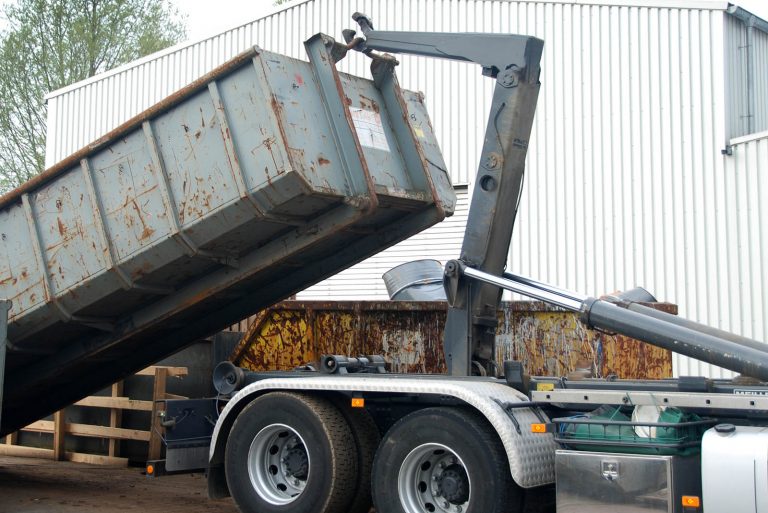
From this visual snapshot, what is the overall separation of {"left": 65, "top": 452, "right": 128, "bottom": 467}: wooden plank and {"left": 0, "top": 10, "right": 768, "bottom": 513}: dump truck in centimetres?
278

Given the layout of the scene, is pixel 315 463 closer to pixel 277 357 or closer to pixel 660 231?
pixel 277 357

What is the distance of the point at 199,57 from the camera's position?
18.3 meters

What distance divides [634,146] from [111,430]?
8.13m

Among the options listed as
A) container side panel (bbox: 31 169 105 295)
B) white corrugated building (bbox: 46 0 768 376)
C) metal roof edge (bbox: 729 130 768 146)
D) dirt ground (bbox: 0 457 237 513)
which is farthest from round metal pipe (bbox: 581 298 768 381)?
metal roof edge (bbox: 729 130 768 146)

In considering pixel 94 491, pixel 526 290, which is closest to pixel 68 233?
pixel 94 491

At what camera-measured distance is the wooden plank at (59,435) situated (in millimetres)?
11366

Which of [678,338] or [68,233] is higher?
[68,233]

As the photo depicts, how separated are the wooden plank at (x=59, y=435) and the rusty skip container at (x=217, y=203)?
321cm

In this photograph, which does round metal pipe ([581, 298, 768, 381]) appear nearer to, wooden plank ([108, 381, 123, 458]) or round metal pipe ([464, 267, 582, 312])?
round metal pipe ([464, 267, 582, 312])

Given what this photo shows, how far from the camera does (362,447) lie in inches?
270

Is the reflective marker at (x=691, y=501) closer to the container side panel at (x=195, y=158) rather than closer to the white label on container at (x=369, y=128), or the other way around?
the white label on container at (x=369, y=128)

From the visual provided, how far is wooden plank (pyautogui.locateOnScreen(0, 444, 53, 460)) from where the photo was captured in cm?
1158

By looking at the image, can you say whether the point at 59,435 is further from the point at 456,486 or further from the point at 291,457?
the point at 456,486

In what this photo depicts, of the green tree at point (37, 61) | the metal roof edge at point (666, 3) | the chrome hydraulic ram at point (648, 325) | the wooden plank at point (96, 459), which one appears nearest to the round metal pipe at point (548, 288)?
the chrome hydraulic ram at point (648, 325)
